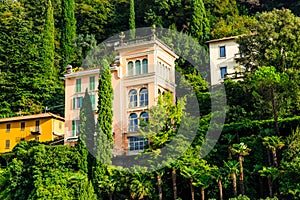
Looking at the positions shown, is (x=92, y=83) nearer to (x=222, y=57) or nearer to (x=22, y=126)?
(x=22, y=126)

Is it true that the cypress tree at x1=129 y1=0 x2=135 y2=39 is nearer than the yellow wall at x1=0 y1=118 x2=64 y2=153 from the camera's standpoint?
No

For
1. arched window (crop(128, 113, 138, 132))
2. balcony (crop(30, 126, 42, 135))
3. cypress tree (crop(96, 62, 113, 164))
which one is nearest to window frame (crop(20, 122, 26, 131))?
balcony (crop(30, 126, 42, 135))

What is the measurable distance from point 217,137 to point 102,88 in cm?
882

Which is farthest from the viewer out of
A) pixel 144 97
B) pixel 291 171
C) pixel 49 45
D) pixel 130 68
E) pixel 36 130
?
pixel 49 45

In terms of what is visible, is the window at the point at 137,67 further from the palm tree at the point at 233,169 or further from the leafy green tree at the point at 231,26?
the leafy green tree at the point at 231,26

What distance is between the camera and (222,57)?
160 ft

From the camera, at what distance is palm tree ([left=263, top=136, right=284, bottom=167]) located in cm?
3117

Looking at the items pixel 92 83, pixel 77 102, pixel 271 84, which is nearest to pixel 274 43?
pixel 271 84

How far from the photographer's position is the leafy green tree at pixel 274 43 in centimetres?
3747

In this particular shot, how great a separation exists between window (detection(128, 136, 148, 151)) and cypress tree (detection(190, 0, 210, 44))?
17.1 m

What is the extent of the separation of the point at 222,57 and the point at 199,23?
719 centimetres

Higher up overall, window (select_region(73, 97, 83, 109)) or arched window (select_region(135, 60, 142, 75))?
arched window (select_region(135, 60, 142, 75))

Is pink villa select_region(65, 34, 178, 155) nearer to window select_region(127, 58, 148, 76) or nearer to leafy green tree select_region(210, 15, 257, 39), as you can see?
window select_region(127, 58, 148, 76)

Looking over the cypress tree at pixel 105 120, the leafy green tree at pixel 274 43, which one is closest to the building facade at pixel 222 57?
the leafy green tree at pixel 274 43
